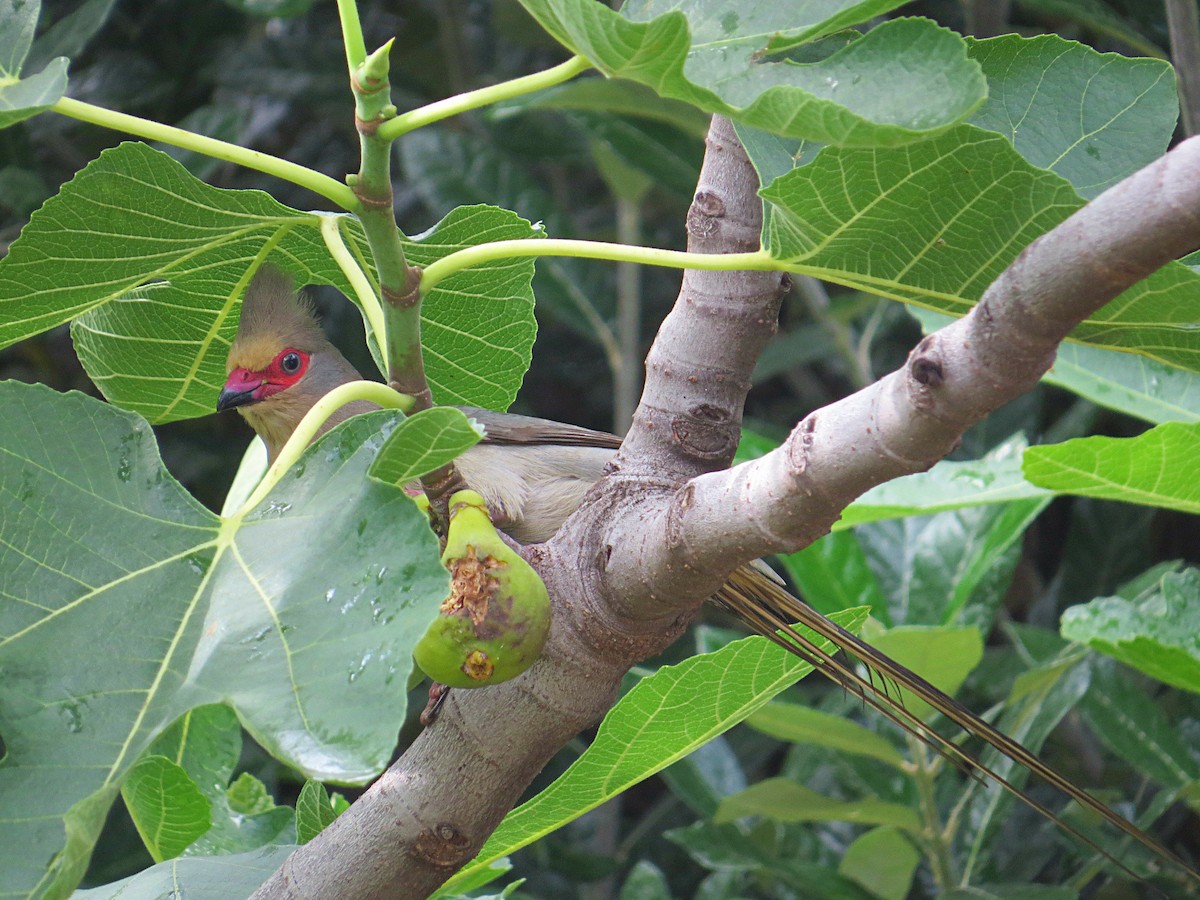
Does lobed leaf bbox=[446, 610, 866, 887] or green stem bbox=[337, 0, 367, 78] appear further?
lobed leaf bbox=[446, 610, 866, 887]

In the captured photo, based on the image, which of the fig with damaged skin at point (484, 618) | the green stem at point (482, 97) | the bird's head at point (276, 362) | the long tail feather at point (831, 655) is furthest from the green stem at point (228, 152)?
the bird's head at point (276, 362)

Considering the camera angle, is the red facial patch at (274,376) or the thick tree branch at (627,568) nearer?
the thick tree branch at (627,568)

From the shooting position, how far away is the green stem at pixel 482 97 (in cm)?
82

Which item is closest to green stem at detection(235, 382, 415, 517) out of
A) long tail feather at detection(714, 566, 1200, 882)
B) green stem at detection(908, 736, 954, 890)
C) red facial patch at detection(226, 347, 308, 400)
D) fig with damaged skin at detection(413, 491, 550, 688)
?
fig with damaged skin at detection(413, 491, 550, 688)

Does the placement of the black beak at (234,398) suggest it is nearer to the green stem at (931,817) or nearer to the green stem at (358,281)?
the green stem at (358,281)

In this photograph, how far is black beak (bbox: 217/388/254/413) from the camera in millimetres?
2150

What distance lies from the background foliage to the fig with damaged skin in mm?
163

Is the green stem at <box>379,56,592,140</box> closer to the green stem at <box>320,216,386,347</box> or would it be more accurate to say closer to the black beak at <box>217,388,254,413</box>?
the green stem at <box>320,216,386,347</box>

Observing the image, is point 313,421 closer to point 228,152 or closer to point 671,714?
point 228,152

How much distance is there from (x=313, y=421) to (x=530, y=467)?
43.8 inches

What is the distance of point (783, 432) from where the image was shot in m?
3.20

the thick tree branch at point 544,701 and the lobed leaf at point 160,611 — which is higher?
the lobed leaf at point 160,611

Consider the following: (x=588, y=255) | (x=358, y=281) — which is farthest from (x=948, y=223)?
(x=358, y=281)

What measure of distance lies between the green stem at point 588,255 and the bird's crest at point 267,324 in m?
1.23
